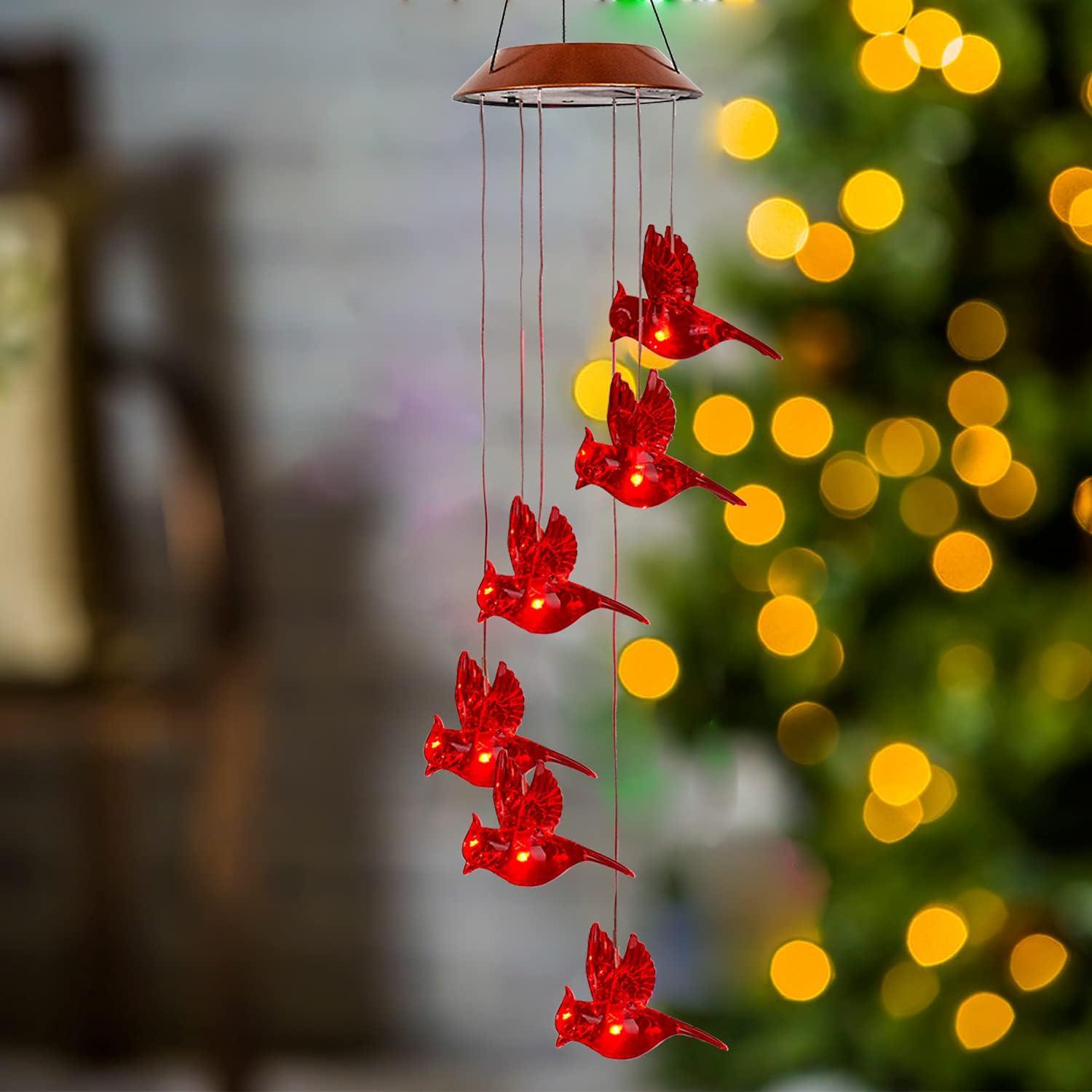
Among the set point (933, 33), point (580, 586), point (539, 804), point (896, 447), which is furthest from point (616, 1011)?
point (933, 33)

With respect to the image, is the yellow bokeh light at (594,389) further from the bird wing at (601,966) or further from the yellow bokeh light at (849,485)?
the bird wing at (601,966)

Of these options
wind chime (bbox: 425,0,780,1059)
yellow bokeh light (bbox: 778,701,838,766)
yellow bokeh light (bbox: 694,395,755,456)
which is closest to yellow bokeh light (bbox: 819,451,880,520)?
yellow bokeh light (bbox: 694,395,755,456)

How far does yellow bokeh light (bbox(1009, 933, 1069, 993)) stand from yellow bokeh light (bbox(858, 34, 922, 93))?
910 millimetres

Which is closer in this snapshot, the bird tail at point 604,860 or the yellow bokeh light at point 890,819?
the bird tail at point 604,860

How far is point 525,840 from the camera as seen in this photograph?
0.95 metres

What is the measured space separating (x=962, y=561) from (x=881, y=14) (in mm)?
572

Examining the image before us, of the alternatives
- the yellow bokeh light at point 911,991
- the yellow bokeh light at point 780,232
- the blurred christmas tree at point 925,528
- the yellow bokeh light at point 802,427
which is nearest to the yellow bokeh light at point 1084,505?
the blurred christmas tree at point 925,528

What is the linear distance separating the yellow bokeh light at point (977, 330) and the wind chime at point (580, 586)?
0.76 meters

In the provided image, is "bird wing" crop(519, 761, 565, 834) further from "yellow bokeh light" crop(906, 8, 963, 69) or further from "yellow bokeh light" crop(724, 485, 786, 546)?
"yellow bokeh light" crop(906, 8, 963, 69)

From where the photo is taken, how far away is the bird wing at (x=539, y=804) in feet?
3.12

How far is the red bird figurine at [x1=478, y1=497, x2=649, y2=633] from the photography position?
3.06 feet

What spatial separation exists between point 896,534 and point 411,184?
1.00 m

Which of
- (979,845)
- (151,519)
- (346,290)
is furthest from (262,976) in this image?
(979,845)

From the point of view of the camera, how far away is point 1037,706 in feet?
5.18
